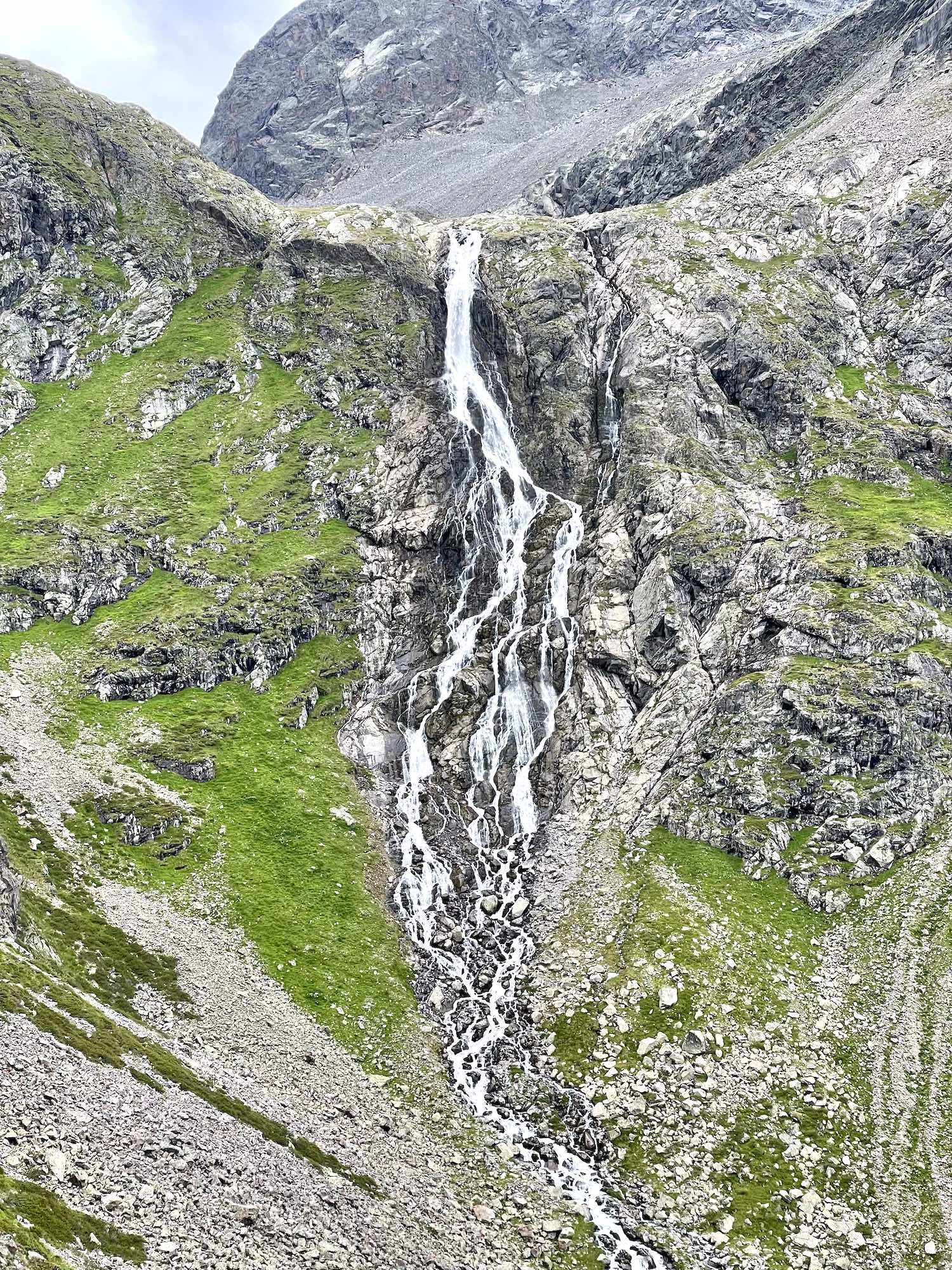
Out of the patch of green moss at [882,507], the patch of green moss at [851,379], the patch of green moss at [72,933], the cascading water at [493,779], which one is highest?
the patch of green moss at [851,379]

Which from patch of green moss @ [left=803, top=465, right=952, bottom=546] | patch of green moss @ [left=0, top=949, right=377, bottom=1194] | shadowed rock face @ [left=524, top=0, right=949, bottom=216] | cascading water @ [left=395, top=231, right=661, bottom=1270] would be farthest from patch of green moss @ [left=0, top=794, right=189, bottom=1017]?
shadowed rock face @ [left=524, top=0, right=949, bottom=216]

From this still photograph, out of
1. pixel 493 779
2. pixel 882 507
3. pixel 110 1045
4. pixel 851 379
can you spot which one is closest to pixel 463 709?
pixel 493 779

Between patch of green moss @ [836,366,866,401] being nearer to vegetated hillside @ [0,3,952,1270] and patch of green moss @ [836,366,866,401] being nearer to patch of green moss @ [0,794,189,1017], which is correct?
vegetated hillside @ [0,3,952,1270]

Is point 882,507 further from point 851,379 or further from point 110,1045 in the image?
point 110,1045

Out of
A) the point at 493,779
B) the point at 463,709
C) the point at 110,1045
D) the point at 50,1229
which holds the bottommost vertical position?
the point at 110,1045

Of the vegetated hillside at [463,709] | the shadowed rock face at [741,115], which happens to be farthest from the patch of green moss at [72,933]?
the shadowed rock face at [741,115]

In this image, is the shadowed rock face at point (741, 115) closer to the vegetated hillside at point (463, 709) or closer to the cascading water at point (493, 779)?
the vegetated hillside at point (463, 709)
